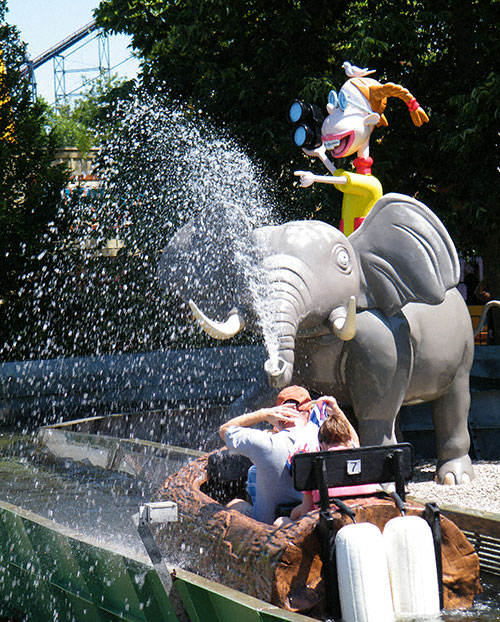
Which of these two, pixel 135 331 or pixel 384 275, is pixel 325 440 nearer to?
pixel 384 275

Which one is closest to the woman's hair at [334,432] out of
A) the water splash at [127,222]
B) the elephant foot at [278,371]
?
the elephant foot at [278,371]

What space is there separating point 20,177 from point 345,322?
7.55 meters

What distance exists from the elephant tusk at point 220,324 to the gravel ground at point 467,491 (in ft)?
5.13

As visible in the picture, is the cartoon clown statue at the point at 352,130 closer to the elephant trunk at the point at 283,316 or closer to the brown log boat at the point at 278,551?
the elephant trunk at the point at 283,316

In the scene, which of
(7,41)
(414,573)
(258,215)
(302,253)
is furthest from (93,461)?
(7,41)

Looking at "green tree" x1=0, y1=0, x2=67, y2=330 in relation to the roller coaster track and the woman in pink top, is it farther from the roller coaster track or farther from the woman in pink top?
the roller coaster track

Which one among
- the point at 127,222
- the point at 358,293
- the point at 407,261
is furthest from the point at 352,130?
the point at 127,222

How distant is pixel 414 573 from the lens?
316 cm

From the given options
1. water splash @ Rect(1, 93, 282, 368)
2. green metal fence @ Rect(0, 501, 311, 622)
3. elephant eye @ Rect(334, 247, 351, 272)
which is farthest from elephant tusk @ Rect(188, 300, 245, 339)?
water splash @ Rect(1, 93, 282, 368)

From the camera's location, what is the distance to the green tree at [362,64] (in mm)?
9969

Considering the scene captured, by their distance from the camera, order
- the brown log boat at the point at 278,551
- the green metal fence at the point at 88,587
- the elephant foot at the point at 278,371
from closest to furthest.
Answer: the green metal fence at the point at 88,587, the brown log boat at the point at 278,551, the elephant foot at the point at 278,371

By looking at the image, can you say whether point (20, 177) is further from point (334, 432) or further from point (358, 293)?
point (334, 432)

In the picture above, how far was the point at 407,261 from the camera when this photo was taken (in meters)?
5.66

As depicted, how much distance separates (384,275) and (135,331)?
23.5 feet
